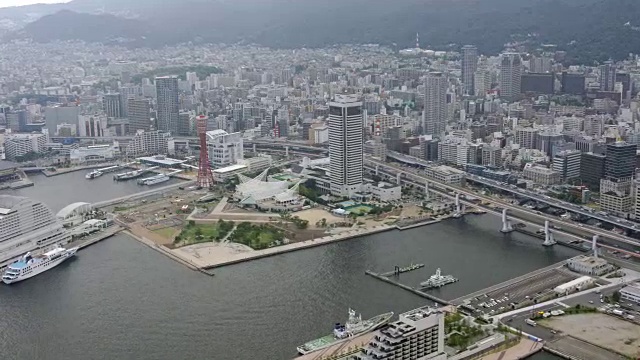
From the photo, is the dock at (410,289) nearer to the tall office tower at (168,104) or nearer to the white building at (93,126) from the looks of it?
the tall office tower at (168,104)

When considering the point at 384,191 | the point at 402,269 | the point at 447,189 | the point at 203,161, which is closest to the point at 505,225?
the point at 447,189

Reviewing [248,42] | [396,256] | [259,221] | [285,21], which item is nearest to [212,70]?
[248,42]

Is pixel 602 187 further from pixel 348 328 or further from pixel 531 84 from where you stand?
pixel 531 84

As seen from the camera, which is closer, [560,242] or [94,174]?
[560,242]


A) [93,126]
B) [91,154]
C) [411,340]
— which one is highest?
[93,126]

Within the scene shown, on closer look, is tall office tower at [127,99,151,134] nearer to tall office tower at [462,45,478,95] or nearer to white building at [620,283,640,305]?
tall office tower at [462,45,478,95]

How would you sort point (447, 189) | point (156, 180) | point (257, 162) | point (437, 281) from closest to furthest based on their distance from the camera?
point (437, 281) → point (447, 189) → point (156, 180) → point (257, 162)

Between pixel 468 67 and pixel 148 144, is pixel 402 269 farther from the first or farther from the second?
pixel 468 67
